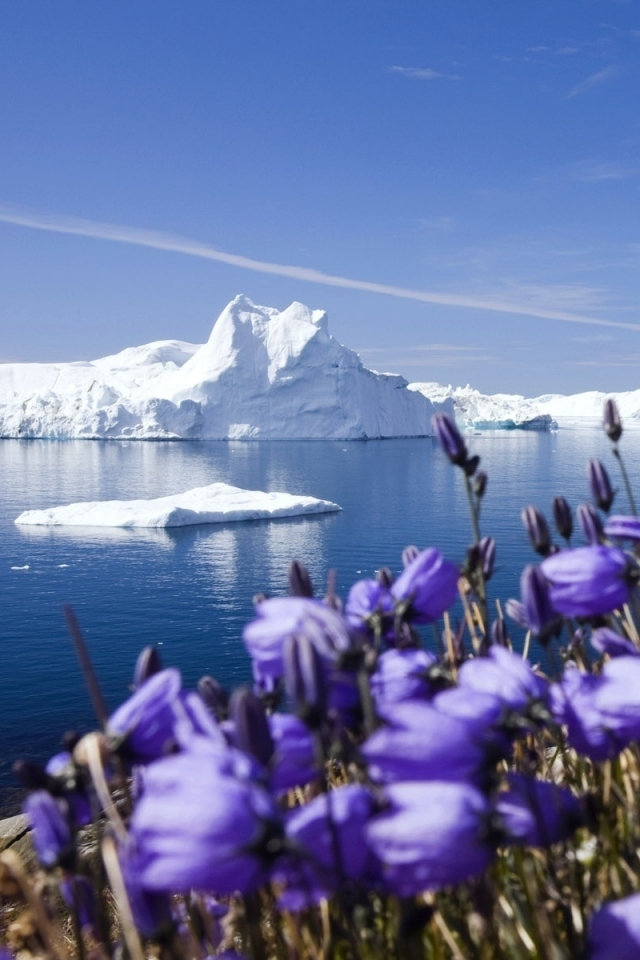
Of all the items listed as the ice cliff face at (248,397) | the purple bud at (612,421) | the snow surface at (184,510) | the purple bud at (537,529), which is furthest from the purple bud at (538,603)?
the ice cliff face at (248,397)

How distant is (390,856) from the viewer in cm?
65

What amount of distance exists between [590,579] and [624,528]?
9cm

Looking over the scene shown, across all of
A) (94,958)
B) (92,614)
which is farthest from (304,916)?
(92,614)

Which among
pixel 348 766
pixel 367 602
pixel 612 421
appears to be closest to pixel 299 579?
pixel 367 602

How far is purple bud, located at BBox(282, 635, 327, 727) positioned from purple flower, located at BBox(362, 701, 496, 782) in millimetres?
48

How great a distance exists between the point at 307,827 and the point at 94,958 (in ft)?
1.76

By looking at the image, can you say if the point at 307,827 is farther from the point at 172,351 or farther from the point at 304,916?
the point at 172,351

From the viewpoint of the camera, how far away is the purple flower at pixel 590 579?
1.03 m

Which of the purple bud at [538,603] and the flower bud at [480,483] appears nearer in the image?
the purple bud at [538,603]

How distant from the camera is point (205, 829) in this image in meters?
0.63

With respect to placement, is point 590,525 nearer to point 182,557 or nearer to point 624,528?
point 624,528

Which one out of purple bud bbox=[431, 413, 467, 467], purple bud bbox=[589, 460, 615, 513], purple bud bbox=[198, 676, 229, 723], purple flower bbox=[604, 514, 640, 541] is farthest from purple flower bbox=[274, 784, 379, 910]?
purple bud bbox=[589, 460, 615, 513]

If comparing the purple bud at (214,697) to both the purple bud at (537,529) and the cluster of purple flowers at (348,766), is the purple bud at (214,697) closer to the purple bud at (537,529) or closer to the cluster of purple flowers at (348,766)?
the cluster of purple flowers at (348,766)

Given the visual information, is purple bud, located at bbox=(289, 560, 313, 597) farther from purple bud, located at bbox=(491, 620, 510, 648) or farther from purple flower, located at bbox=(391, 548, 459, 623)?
purple bud, located at bbox=(491, 620, 510, 648)
